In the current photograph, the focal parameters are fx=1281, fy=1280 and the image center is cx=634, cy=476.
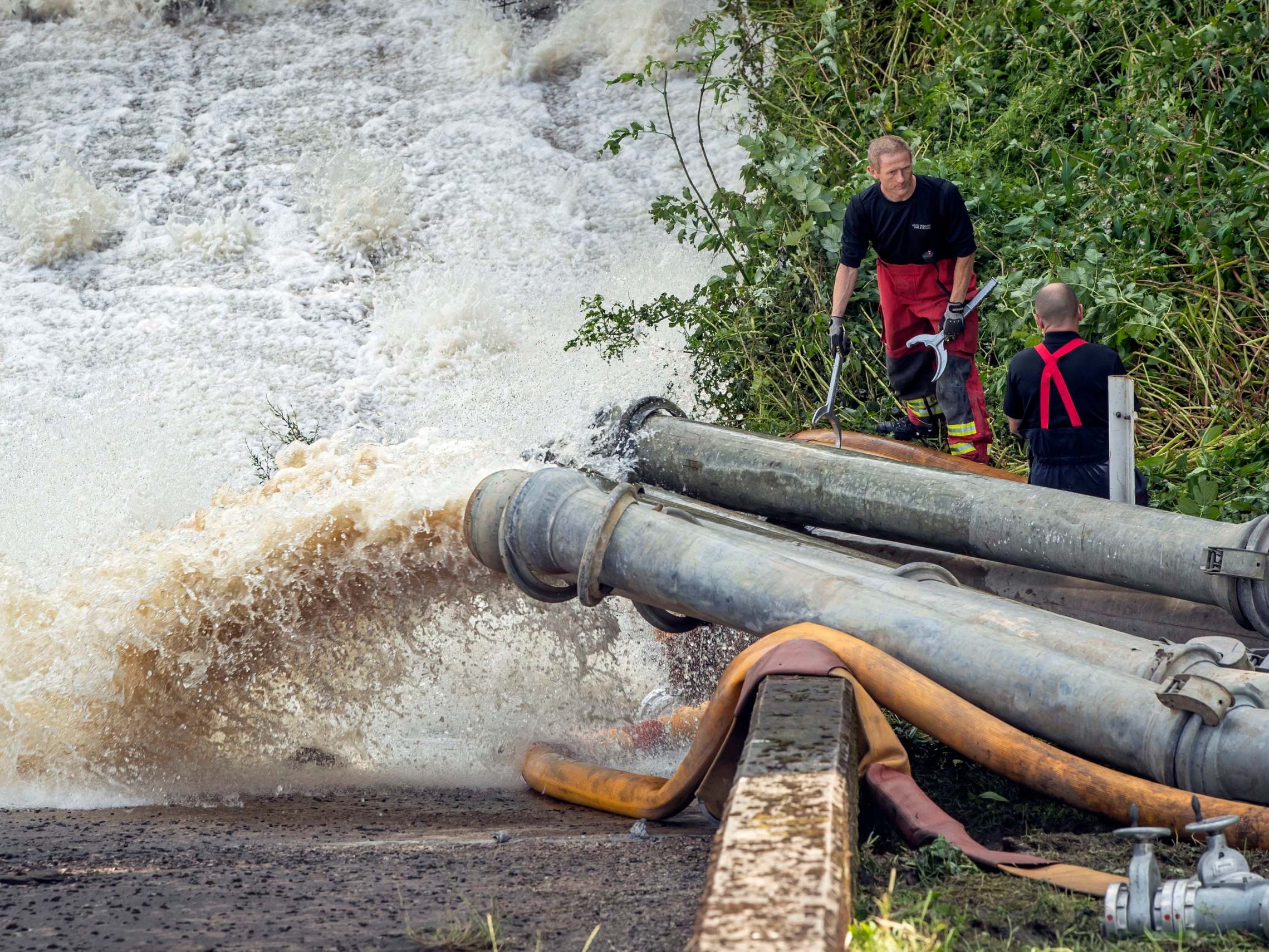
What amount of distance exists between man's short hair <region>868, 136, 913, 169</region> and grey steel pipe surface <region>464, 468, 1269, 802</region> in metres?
2.16

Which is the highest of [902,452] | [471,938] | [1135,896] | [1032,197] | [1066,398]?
[1032,197]

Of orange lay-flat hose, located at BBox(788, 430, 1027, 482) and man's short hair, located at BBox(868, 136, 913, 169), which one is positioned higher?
man's short hair, located at BBox(868, 136, 913, 169)

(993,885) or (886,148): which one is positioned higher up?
(886,148)

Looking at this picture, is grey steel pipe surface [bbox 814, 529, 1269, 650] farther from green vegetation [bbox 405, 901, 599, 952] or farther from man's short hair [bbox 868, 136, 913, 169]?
green vegetation [bbox 405, 901, 599, 952]

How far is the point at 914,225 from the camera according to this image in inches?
232

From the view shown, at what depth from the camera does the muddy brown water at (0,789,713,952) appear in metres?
2.62

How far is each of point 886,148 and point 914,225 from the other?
1.25ft

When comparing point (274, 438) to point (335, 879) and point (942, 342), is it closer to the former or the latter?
point (942, 342)

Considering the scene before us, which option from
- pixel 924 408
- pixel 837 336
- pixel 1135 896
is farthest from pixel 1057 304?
pixel 1135 896

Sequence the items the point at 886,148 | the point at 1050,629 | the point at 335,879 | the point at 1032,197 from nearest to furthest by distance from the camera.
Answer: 1. the point at 335,879
2. the point at 1050,629
3. the point at 886,148
4. the point at 1032,197

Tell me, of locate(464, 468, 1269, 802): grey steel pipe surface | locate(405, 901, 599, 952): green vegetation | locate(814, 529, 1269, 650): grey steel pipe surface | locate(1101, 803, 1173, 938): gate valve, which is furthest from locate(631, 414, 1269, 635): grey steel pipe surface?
locate(405, 901, 599, 952): green vegetation

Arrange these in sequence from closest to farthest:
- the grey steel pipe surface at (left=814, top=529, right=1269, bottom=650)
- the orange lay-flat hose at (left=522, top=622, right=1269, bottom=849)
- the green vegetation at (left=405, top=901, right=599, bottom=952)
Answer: the green vegetation at (left=405, top=901, right=599, bottom=952) < the orange lay-flat hose at (left=522, top=622, right=1269, bottom=849) < the grey steel pipe surface at (left=814, top=529, right=1269, bottom=650)

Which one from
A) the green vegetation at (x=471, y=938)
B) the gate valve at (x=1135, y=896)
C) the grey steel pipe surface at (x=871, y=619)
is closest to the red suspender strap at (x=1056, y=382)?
the grey steel pipe surface at (x=871, y=619)

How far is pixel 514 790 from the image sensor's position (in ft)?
16.6
